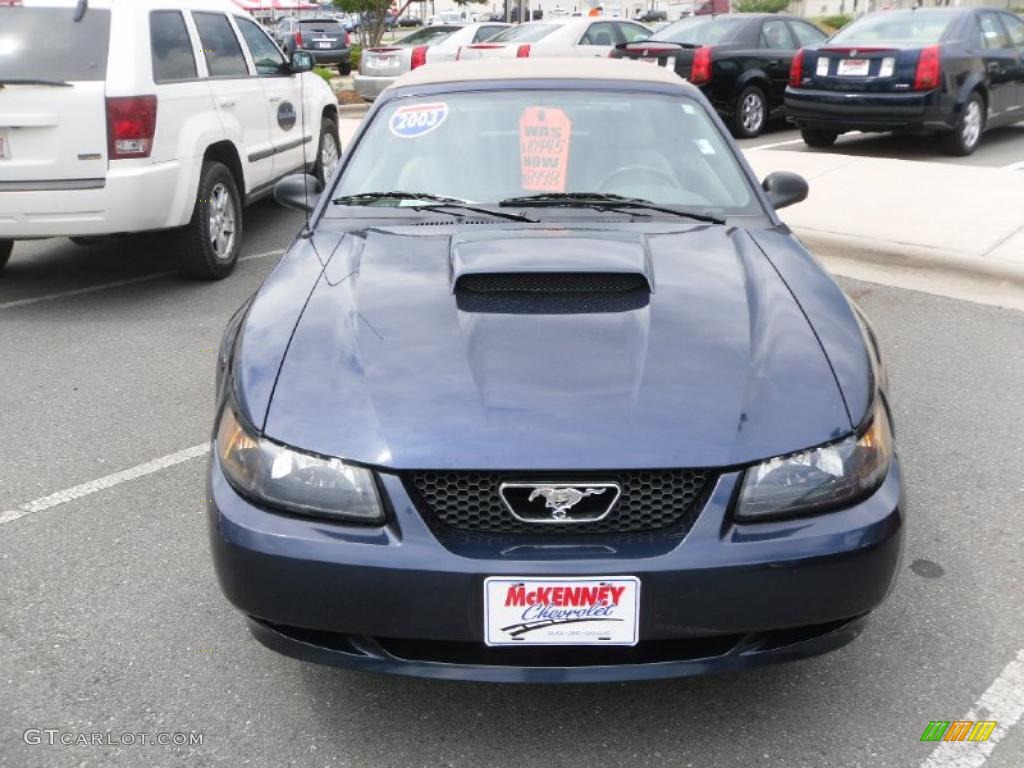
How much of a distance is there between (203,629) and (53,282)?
4.69 metres

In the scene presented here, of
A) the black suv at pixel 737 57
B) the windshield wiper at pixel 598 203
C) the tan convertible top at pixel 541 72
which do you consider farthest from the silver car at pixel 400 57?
the windshield wiper at pixel 598 203

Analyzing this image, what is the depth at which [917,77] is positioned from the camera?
33.7 feet

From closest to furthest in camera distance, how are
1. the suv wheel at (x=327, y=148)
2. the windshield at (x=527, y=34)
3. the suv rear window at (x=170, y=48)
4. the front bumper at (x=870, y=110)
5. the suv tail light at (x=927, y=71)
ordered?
the suv rear window at (x=170, y=48)
the suv wheel at (x=327, y=148)
the suv tail light at (x=927, y=71)
the front bumper at (x=870, y=110)
the windshield at (x=527, y=34)

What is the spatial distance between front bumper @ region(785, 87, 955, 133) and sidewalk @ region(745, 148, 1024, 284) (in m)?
0.94

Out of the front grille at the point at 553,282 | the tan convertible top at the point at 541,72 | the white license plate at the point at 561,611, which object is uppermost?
the tan convertible top at the point at 541,72

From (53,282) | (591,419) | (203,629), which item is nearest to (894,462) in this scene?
(591,419)

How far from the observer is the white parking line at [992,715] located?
240cm

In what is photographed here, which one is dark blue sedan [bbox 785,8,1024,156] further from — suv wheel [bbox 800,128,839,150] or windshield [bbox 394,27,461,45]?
windshield [bbox 394,27,461,45]

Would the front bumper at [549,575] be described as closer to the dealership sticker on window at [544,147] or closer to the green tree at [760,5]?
the dealership sticker on window at [544,147]

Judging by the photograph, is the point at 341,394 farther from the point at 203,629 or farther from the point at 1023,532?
the point at 1023,532

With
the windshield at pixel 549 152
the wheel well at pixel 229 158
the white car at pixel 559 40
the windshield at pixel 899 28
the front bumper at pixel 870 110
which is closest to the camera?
the windshield at pixel 549 152

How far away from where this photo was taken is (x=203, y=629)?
2.95 metres

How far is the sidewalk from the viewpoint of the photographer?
692 centimetres

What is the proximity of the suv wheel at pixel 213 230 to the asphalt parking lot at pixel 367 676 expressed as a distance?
2105mm
